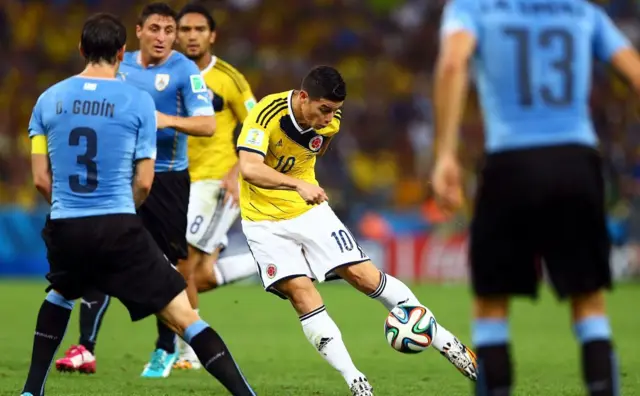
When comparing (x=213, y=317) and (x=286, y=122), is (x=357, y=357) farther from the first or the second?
(x=213, y=317)

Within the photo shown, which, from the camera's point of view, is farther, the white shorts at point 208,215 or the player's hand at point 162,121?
the white shorts at point 208,215

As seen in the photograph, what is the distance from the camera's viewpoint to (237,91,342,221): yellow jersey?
7.34 meters

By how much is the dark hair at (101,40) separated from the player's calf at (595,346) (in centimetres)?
260

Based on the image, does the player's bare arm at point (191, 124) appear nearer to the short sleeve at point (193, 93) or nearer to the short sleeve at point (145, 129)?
the short sleeve at point (193, 93)

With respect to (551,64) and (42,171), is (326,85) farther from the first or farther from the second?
(551,64)

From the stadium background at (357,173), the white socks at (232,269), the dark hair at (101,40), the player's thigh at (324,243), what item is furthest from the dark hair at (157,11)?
the stadium background at (357,173)

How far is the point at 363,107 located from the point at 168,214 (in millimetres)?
15059

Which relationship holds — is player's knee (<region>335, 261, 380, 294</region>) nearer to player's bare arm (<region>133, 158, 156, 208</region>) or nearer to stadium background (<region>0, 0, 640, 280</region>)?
player's bare arm (<region>133, 158, 156, 208</region>)

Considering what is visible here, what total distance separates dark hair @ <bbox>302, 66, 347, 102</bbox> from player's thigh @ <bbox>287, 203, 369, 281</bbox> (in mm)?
778

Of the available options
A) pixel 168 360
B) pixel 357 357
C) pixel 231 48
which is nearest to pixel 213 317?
pixel 357 357

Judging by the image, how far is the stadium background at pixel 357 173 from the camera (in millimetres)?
11562

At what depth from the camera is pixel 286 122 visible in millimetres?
7406

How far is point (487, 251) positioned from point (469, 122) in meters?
18.4

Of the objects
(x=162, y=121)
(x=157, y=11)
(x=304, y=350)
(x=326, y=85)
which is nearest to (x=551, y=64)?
(x=326, y=85)
